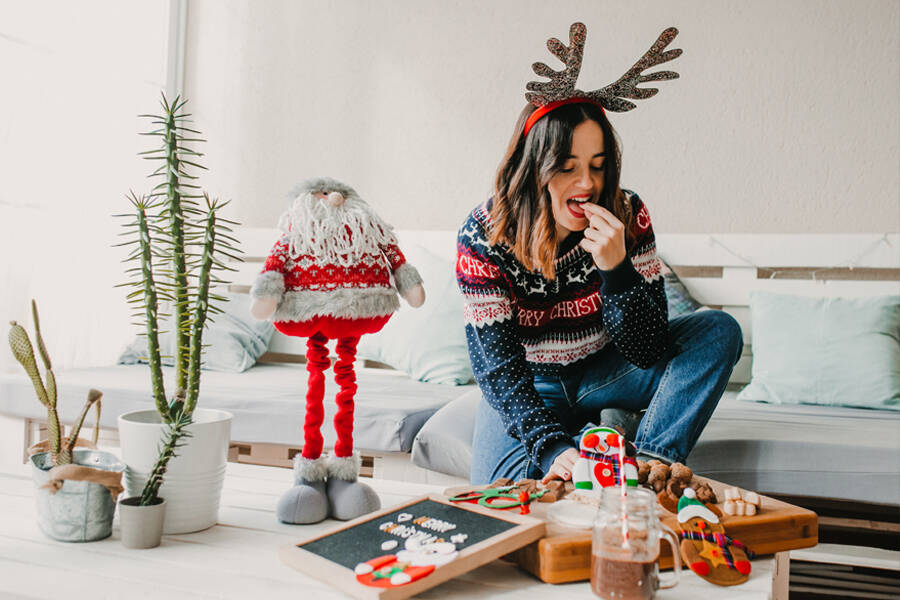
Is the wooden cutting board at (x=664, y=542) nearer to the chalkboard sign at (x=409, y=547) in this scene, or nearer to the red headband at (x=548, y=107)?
the chalkboard sign at (x=409, y=547)

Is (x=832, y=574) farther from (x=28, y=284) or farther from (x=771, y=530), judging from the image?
(x=28, y=284)

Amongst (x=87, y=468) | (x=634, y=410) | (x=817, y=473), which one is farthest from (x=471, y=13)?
(x=87, y=468)

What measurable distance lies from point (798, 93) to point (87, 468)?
2.02m

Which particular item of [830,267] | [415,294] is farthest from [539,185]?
[830,267]

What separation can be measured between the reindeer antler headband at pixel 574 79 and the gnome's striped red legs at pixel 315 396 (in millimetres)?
503

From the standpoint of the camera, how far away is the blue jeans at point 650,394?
1103 mm

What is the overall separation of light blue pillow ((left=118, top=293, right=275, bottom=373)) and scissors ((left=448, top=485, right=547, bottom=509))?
1.32 meters

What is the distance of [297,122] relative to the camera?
2.50 metres

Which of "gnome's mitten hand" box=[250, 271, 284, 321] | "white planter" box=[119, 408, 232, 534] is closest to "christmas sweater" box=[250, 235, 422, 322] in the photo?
"gnome's mitten hand" box=[250, 271, 284, 321]

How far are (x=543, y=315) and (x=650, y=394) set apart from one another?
23cm

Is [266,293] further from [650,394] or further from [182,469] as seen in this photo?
[650,394]

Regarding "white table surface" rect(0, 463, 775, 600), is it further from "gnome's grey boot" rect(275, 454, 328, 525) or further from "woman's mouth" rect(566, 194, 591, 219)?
"woman's mouth" rect(566, 194, 591, 219)

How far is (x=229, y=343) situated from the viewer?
6.67 feet

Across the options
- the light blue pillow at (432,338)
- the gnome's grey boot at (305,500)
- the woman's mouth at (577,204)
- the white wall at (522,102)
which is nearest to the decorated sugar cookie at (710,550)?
the gnome's grey boot at (305,500)
